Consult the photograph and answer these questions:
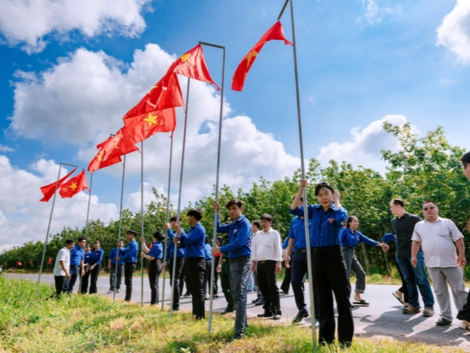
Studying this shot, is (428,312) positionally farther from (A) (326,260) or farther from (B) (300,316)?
(A) (326,260)

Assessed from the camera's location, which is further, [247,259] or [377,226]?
[377,226]

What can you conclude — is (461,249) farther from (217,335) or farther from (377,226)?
(377,226)

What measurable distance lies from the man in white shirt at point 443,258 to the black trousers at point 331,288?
226 centimetres

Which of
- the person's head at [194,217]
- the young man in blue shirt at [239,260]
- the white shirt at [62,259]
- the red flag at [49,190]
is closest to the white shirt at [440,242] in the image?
the young man in blue shirt at [239,260]

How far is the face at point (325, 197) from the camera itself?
14.2ft

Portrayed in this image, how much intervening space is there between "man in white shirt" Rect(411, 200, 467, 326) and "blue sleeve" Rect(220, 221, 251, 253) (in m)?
2.99

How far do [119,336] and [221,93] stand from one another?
4.72 meters

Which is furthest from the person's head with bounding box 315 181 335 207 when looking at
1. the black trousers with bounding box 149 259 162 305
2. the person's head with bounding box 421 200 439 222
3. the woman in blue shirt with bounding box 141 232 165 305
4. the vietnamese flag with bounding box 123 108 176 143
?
the black trousers with bounding box 149 259 162 305

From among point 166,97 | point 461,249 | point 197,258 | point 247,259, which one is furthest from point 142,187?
point 461,249

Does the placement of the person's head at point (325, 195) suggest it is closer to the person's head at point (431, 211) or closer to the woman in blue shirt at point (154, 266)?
the person's head at point (431, 211)

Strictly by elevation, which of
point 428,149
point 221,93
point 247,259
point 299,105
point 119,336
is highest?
point 428,149

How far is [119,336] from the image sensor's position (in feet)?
19.2

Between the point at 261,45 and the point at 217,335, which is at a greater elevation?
the point at 261,45

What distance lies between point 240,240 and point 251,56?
308cm
